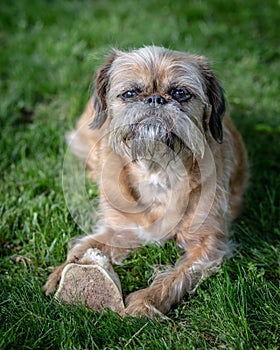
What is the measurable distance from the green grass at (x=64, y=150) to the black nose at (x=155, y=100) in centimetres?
111

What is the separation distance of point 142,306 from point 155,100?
4.11ft

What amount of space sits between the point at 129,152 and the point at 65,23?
4.19 m

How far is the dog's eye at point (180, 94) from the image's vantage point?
3.54 meters

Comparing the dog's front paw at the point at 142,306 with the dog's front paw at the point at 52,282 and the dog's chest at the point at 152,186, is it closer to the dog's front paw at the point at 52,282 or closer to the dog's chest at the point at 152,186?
the dog's front paw at the point at 52,282

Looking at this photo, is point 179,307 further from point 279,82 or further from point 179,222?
point 279,82

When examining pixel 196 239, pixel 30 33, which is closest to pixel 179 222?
pixel 196 239

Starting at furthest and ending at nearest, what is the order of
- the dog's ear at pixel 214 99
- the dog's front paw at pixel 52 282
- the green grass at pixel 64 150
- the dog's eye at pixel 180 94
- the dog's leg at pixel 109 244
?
1. the dog's leg at pixel 109 244
2. the dog's ear at pixel 214 99
3. the dog's front paw at pixel 52 282
4. the dog's eye at pixel 180 94
5. the green grass at pixel 64 150

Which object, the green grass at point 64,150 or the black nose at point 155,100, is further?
the black nose at point 155,100

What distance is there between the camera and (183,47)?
6.61 meters

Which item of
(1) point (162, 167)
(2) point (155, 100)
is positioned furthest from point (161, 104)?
(1) point (162, 167)

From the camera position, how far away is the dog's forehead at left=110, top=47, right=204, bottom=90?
11.6ft

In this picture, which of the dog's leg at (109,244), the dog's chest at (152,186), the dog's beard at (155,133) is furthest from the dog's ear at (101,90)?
the dog's leg at (109,244)

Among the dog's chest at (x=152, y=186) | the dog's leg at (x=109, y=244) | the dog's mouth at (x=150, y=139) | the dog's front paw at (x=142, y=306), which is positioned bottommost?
the dog's front paw at (x=142, y=306)

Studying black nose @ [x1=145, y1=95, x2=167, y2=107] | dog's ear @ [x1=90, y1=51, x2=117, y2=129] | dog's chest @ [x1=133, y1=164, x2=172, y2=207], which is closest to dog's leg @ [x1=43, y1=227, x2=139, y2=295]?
dog's chest @ [x1=133, y1=164, x2=172, y2=207]
